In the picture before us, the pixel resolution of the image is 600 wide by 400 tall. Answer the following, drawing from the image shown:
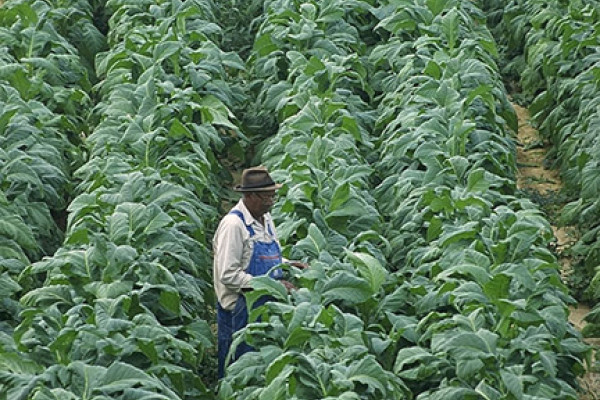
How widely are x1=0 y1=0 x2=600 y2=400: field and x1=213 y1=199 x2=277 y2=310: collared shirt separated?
0.24 metres

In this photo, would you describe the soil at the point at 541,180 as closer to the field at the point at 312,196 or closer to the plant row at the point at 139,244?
the field at the point at 312,196

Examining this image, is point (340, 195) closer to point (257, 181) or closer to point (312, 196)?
point (312, 196)

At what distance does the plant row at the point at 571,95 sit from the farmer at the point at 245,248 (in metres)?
2.62

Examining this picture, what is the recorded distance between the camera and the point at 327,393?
7199mm

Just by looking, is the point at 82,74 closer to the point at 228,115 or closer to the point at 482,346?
the point at 228,115

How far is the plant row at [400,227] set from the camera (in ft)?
24.6

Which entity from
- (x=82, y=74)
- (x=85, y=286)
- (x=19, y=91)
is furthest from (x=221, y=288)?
(x=82, y=74)

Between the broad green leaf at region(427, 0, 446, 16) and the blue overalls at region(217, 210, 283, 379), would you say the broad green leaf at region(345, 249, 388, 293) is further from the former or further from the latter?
the broad green leaf at region(427, 0, 446, 16)

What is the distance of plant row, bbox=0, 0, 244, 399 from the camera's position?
23.9ft

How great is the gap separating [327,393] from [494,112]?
172 inches

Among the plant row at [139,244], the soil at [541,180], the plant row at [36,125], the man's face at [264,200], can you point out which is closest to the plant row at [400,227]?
the man's face at [264,200]

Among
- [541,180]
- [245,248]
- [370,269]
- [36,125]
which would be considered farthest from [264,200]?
[541,180]

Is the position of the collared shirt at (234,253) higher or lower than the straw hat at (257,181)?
lower

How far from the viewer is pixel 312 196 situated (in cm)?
936
